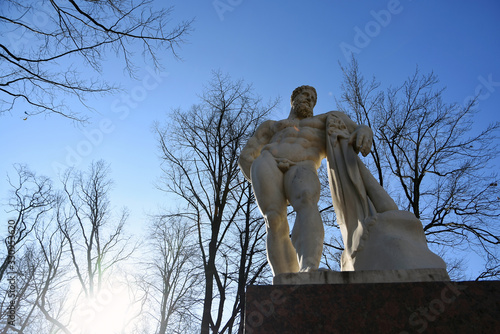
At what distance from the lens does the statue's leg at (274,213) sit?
3.57 meters

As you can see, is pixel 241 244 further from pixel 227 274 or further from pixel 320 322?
pixel 320 322

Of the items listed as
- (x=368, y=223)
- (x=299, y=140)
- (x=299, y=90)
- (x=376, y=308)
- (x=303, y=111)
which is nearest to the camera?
(x=376, y=308)

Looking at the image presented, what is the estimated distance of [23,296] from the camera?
1620cm

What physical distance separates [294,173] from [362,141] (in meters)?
0.77

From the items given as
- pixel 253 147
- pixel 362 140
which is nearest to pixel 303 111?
pixel 253 147

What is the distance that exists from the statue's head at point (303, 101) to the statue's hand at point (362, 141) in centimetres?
92

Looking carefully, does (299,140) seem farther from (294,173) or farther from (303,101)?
(303,101)

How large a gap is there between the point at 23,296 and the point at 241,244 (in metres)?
10.8

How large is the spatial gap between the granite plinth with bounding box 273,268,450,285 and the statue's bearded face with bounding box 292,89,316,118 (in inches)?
96.6

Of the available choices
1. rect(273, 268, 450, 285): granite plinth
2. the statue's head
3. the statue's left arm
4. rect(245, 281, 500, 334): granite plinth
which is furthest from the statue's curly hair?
rect(245, 281, 500, 334): granite plinth

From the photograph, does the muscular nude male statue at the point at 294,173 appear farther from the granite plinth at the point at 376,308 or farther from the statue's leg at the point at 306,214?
the granite plinth at the point at 376,308

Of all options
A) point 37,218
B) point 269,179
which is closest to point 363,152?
point 269,179

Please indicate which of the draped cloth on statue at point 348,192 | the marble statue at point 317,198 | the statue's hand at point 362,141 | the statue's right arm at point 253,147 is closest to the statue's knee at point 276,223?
the marble statue at point 317,198

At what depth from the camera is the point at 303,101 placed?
464 cm
